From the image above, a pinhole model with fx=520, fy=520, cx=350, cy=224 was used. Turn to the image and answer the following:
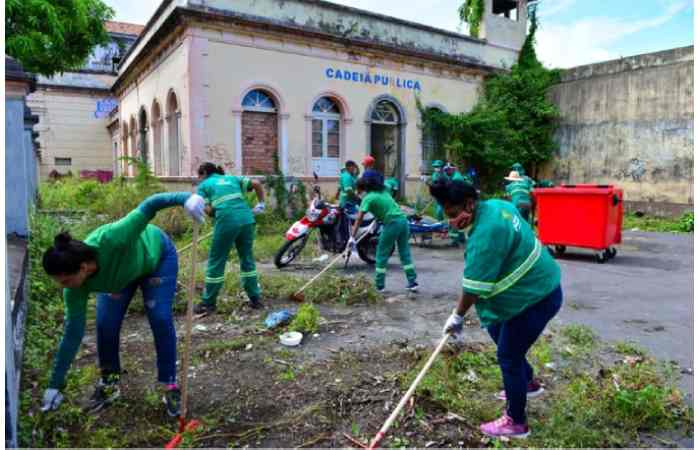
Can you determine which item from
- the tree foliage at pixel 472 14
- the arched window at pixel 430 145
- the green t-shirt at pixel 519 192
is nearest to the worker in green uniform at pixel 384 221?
the green t-shirt at pixel 519 192

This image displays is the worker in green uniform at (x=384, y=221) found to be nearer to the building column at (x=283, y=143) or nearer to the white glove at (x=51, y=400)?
the white glove at (x=51, y=400)

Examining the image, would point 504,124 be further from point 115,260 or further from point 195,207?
point 115,260

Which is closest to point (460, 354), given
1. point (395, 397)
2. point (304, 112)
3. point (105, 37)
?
point (395, 397)

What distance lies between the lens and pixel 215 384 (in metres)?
3.67

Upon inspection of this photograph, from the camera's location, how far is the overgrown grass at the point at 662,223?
12.2m

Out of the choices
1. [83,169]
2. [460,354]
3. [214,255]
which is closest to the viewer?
[460,354]

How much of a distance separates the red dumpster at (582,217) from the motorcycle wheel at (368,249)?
291 cm

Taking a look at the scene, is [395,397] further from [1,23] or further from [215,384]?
[1,23]

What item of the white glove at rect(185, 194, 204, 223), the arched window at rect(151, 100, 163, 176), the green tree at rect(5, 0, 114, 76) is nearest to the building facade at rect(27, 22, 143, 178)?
the green tree at rect(5, 0, 114, 76)

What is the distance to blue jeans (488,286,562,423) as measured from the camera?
2.86 metres

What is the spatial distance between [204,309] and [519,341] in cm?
346

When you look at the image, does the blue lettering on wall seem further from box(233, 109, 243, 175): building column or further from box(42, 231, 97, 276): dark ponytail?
box(42, 231, 97, 276): dark ponytail

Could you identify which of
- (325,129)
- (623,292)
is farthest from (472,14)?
(623,292)

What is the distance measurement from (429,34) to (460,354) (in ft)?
40.4
